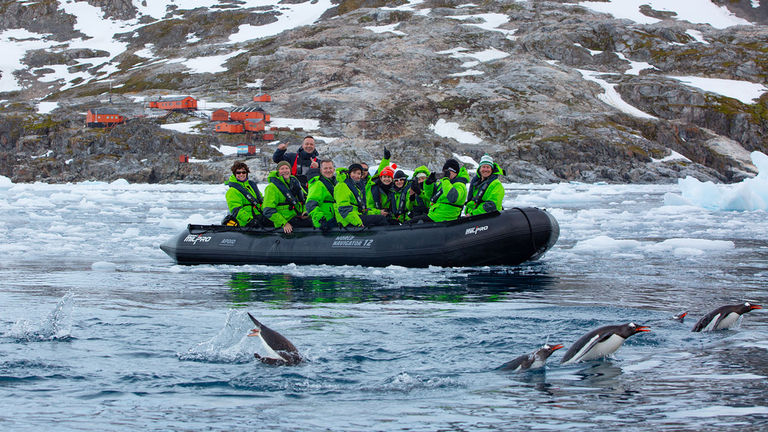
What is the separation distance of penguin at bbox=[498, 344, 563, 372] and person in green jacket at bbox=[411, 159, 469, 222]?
8.24m

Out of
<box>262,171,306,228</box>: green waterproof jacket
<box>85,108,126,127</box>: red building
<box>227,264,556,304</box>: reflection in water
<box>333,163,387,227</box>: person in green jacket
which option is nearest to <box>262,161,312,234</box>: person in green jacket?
<box>262,171,306,228</box>: green waterproof jacket

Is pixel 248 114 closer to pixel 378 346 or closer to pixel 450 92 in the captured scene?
pixel 450 92

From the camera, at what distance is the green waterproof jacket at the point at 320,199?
1535cm

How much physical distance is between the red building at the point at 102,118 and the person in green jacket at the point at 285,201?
87.2 meters

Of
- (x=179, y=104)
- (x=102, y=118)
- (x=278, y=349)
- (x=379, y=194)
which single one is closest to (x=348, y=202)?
(x=379, y=194)

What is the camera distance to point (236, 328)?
8367mm

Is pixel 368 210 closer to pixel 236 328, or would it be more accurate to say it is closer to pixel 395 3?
pixel 236 328

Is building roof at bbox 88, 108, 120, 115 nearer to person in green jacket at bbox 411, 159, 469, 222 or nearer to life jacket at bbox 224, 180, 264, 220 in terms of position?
life jacket at bbox 224, 180, 264, 220

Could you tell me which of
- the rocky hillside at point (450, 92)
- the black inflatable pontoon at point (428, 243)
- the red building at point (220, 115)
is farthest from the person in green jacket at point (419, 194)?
the red building at point (220, 115)

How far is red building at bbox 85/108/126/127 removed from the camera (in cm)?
9506

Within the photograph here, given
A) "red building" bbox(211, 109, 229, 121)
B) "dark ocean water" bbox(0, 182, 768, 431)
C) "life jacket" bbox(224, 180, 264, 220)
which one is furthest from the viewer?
"red building" bbox(211, 109, 229, 121)

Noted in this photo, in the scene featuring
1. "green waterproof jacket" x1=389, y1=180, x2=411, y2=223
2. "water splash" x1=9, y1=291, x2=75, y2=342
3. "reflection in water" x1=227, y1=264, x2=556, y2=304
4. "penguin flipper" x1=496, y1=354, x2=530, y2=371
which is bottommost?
"reflection in water" x1=227, y1=264, x2=556, y2=304

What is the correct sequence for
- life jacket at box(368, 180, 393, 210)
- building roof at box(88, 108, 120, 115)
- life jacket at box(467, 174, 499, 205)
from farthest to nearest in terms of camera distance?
building roof at box(88, 108, 120, 115) → life jacket at box(368, 180, 393, 210) → life jacket at box(467, 174, 499, 205)

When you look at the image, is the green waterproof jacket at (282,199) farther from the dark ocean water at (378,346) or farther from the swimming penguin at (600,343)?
the swimming penguin at (600,343)
